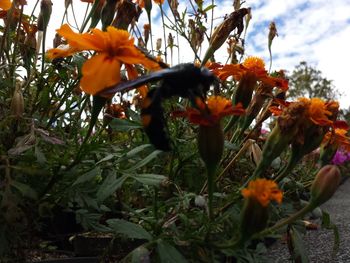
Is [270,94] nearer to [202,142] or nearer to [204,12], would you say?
[202,142]

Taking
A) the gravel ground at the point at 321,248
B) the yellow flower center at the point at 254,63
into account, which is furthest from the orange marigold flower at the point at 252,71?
the gravel ground at the point at 321,248

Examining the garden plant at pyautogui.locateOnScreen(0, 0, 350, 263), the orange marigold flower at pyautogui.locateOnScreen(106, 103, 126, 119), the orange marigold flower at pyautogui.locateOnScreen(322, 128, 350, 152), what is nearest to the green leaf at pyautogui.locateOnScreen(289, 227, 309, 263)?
the garden plant at pyautogui.locateOnScreen(0, 0, 350, 263)

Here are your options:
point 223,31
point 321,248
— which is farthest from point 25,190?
point 321,248

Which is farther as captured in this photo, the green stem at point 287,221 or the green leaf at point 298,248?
the green leaf at point 298,248

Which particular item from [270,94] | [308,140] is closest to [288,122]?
[308,140]

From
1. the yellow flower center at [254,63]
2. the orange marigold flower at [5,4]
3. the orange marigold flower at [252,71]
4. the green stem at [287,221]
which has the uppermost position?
the orange marigold flower at [5,4]

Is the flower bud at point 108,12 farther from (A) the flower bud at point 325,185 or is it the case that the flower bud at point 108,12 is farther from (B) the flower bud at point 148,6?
(A) the flower bud at point 325,185

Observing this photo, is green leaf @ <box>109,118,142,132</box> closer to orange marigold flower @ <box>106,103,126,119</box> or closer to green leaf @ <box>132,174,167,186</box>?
green leaf @ <box>132,174,167,186</box>
